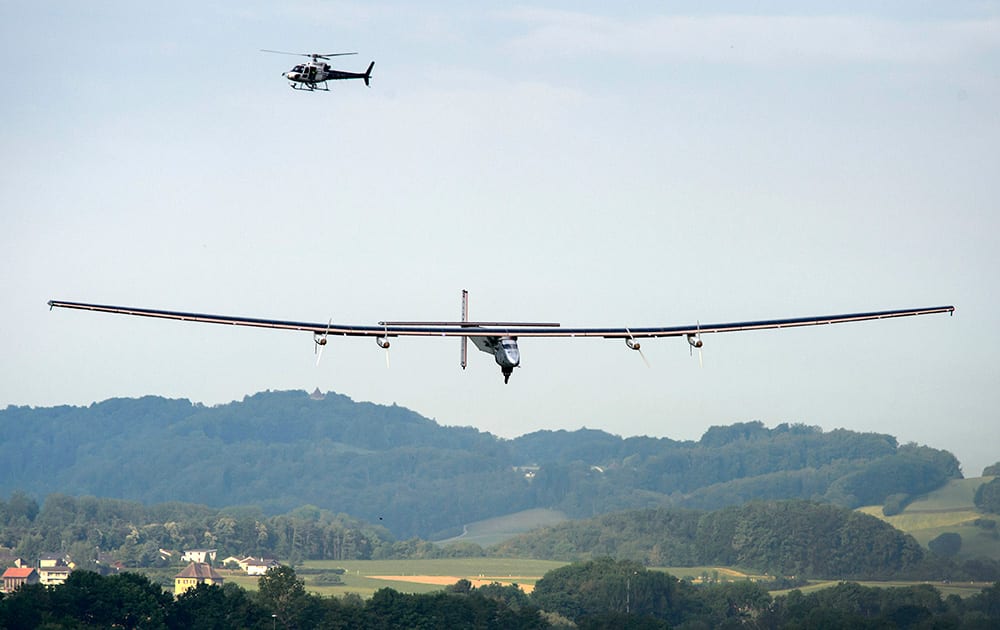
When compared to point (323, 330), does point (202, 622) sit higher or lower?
lower

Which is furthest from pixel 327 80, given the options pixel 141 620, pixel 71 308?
pixel 141 620

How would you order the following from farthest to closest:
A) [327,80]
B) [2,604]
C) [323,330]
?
[2,604] < [327,80] < [323,330]

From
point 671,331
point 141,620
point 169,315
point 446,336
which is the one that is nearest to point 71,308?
point 169,315

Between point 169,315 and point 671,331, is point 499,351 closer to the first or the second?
point 671,331

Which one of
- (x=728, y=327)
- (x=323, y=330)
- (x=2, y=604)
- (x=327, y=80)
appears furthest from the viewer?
(x=2, y=604)

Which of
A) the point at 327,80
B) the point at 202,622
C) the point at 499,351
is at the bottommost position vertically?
the point at 202,622

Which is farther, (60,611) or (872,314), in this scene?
(60,611)

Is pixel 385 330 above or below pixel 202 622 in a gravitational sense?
above

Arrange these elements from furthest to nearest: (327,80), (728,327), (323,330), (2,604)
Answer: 1. (2,604)
2. (327,80)
3. (728,327)
4. (323,330)

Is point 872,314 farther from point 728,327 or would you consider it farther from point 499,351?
point 499,351
